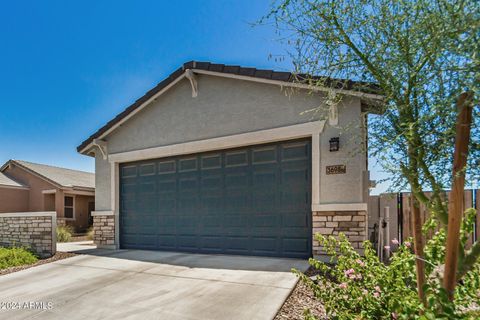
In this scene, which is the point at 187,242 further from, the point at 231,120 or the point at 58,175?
the point at 58,175

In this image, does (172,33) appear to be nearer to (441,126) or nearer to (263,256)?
(263,256)

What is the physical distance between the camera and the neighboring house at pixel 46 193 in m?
18.3

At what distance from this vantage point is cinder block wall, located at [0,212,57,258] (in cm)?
873

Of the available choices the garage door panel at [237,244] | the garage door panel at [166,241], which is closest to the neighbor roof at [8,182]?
the garage door panel at [166,241]

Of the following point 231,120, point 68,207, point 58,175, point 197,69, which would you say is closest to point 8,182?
point 58,175

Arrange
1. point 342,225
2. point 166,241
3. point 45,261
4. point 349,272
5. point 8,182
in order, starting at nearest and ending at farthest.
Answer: point 349,272 < point 342,225 < point 45,261 < point 166,241 < point 8,182

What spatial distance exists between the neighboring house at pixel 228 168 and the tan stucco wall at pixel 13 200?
12.2 meters

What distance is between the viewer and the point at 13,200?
18.9m

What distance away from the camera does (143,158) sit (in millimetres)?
9375

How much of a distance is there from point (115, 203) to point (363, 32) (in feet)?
29.7

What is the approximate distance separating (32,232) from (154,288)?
6.24m

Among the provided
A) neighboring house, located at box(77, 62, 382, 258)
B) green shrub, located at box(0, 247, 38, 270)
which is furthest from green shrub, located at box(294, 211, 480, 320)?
green shrub, located at box(0, 247, 38, 270)

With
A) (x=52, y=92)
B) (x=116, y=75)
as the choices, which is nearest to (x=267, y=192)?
(x=116, y=75)

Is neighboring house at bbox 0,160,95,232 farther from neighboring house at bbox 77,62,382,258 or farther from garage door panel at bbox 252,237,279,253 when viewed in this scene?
garage door panel at bbox 252,237,279,253
